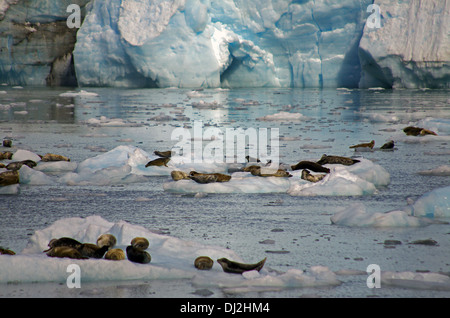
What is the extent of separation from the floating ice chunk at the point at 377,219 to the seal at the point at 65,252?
1206mm

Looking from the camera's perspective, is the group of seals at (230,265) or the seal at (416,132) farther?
the seal at (416,132)

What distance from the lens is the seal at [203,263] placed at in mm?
1918

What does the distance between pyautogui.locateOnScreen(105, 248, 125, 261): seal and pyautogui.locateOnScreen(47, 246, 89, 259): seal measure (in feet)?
0.26

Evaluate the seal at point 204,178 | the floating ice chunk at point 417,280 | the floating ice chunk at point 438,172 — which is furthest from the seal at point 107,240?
the floating ice chunk at point 438,172

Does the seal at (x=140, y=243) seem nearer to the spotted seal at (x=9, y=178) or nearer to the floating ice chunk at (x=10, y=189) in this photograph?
the floating ice chunk at (x=10, y=189)

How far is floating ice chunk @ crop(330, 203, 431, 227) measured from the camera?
2488mm

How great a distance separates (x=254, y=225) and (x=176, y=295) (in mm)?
907

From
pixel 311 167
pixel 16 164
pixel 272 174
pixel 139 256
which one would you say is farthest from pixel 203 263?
pixel 16 164

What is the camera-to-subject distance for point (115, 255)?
1.96 meters

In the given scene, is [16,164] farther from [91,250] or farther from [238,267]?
[238,267]

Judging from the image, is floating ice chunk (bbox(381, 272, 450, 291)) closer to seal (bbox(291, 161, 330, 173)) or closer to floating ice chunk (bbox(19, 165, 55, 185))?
seal (bbox(291, 161, 330, 173))

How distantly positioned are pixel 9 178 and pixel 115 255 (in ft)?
5.76

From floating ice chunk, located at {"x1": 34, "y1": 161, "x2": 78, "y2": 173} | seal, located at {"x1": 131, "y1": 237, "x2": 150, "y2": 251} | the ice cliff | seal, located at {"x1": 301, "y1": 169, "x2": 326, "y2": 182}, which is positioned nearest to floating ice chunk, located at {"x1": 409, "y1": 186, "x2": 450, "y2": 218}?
seal, located at {"x1": 301, "y1": 169, "x2": 326, "y2": 182}
